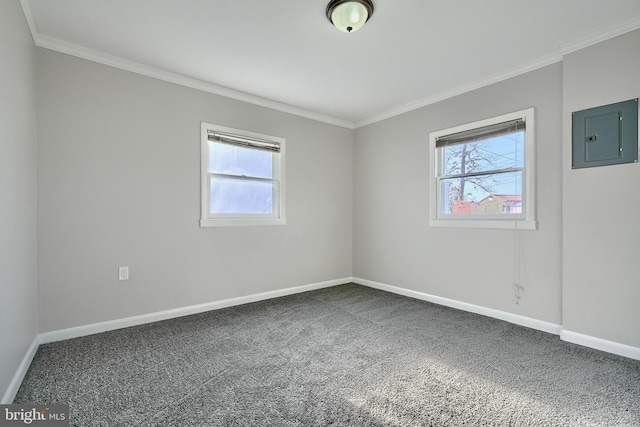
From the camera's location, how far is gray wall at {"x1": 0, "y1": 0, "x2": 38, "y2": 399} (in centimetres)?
172

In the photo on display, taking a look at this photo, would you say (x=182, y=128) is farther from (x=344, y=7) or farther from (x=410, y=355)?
(x=410, y=355)

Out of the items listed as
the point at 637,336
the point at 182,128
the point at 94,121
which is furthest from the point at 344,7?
the point at 637,336

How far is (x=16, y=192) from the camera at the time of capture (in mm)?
1985

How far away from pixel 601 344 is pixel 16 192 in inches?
175

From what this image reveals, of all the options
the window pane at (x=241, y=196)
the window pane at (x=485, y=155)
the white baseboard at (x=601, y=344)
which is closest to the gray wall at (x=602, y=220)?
the white baseboard at (x=601, y=344)

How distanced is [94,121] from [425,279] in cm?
402

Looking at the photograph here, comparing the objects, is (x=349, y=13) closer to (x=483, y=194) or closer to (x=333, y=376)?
(x=483, y=194)

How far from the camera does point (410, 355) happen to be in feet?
8.01

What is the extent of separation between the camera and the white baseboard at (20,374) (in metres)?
1.71

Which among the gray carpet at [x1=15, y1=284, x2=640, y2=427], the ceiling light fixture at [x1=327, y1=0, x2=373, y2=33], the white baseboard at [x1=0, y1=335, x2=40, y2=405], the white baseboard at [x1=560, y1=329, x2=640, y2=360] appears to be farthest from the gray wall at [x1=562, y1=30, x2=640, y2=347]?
the white baseboard at [x1=0, y1=335, x2=40, y2=405]

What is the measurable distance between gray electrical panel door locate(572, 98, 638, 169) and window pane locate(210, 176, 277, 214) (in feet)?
10.6

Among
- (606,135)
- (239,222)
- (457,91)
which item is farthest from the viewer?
(239,222)

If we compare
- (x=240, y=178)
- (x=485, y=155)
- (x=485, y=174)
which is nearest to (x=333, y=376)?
(x=240, y=178)

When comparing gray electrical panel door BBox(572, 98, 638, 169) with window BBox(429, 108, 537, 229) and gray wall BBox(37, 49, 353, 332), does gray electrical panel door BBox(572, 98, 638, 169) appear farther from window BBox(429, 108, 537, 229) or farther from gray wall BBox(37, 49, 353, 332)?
gray wall BBox(37, 49, 353, 332)
